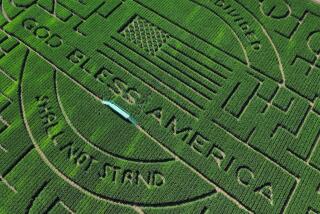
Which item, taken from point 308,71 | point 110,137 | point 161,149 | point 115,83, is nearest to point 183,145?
point 161,149

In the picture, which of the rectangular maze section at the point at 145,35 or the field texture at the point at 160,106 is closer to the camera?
the field texture at the point at 160,106

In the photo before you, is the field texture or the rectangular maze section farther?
the rectangular maze section

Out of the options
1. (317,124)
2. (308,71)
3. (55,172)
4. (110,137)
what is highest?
(308,71)

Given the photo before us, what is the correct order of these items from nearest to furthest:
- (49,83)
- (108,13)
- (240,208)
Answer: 1. (240,208)
2. (49,83)
3. (108,13)

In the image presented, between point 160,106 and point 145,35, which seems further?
point 145,35

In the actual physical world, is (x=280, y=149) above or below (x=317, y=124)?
below

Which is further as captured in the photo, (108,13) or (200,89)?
(108,13)

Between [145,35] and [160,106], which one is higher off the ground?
[145,35]

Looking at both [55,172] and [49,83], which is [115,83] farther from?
[55,172]
